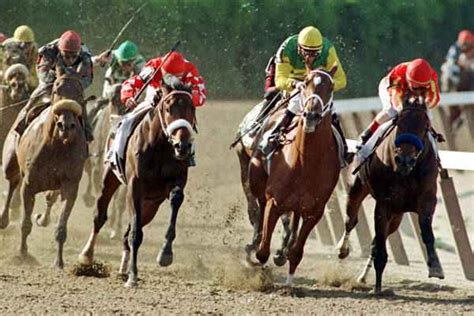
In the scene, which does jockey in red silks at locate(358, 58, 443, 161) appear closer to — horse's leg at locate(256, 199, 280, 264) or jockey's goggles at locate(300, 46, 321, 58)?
jockey's goggles at locate(300, 46, 321, 58)

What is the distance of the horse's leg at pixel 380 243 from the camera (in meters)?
11.8

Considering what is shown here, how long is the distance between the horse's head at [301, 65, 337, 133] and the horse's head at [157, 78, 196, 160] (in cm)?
90

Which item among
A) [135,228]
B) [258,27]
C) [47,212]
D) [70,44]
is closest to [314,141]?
[135,228]

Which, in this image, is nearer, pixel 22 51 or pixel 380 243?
pixel 380 243

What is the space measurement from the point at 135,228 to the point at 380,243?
1.99m

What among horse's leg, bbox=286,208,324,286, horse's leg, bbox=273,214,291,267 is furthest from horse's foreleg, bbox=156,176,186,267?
horse's leg, bbox=273,214,291,267

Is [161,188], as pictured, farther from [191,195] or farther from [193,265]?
[191,195]

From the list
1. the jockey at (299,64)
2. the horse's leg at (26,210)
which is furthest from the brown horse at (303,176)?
the horse's leg at (26,210)

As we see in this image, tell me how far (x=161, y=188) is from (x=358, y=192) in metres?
1.95

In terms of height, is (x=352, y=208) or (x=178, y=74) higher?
(x=178, y=74)

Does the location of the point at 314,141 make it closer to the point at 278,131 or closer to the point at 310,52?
the point at 278,131

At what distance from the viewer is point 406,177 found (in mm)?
11727

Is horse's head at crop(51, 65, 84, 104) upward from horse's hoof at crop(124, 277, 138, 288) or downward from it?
upward

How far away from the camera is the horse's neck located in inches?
456
